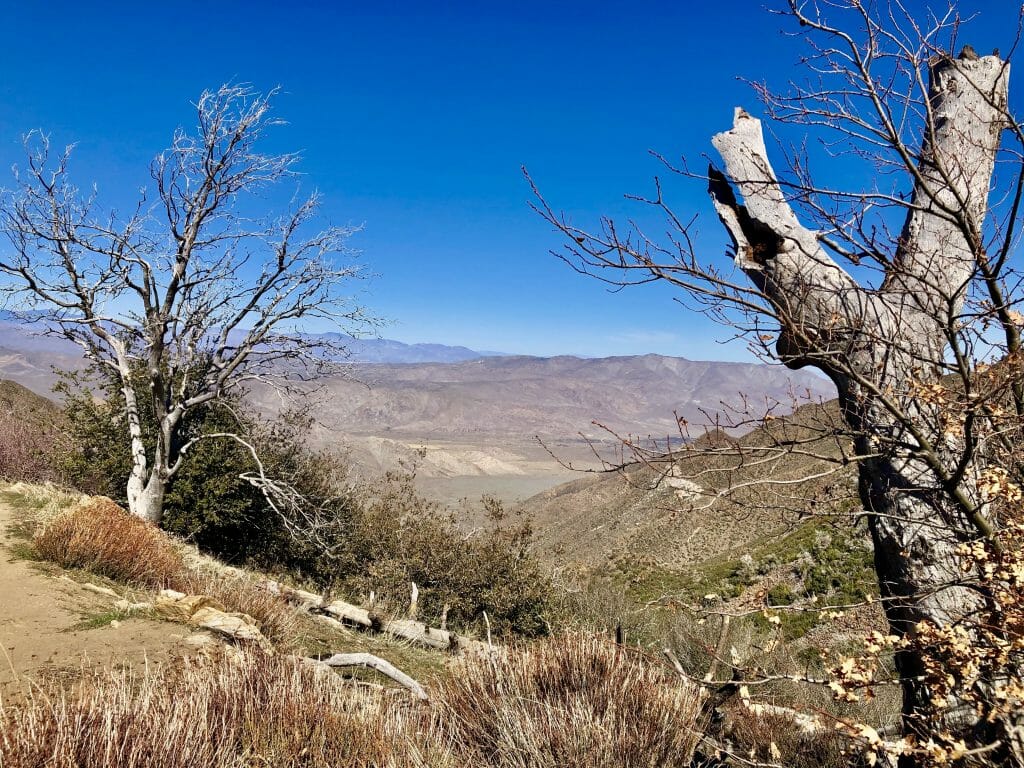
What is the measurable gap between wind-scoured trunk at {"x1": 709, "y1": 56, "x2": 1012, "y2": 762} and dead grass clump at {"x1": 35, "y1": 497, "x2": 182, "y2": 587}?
7233 mm

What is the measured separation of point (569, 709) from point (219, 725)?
2.00 m

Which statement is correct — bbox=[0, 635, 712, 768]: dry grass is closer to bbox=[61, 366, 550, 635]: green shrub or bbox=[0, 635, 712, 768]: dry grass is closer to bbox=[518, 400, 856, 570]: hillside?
bbox=[518, 400, 856, 570]: hillside

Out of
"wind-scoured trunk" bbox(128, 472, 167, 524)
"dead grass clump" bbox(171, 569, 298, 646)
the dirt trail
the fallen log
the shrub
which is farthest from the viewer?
the shrub

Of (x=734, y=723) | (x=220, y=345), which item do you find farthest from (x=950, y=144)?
(x=220, y=345)

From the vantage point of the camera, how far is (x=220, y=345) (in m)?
12.7

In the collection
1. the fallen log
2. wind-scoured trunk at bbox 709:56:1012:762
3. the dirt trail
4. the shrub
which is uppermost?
wind-scoured trunk at bbox 709:56:1012:762

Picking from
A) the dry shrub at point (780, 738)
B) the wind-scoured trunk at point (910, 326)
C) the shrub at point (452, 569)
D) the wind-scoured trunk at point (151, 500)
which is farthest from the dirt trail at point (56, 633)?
the shrub at point (452, 569)

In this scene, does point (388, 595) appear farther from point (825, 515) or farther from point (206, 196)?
point (825, 515)

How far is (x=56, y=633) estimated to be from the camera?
4793 millimetres

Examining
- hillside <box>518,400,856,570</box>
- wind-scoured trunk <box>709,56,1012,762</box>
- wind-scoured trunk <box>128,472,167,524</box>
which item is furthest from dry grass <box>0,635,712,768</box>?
wind-scoured trunk <box>128,472,167,524</box>

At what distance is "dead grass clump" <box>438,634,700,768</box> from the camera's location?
338 centimetres

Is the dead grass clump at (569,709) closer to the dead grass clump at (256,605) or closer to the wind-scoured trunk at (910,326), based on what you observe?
the wind-scoured trunk at (910,326)

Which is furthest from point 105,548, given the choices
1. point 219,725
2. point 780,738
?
point 780,738

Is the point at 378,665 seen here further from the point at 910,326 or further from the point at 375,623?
the point at 910,326
